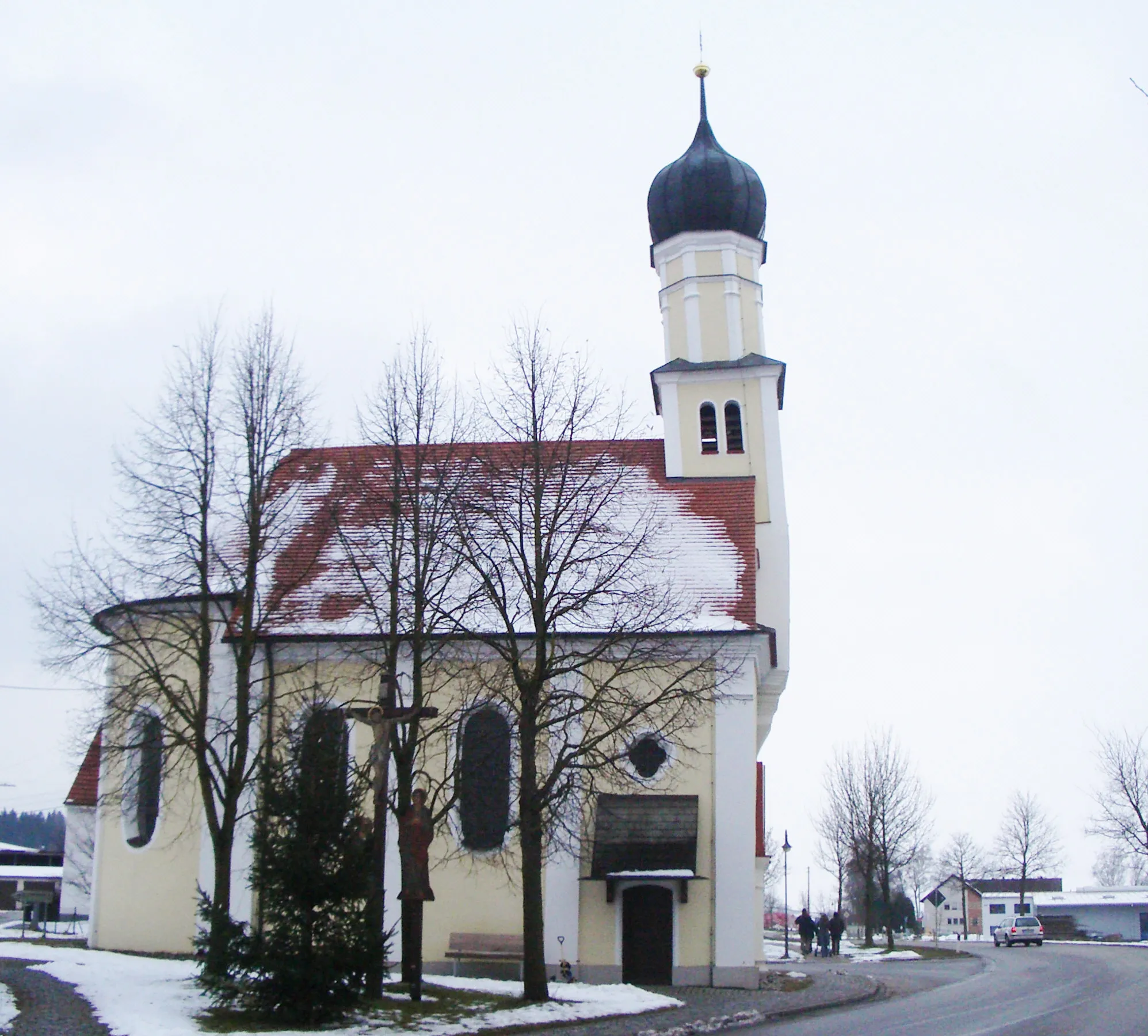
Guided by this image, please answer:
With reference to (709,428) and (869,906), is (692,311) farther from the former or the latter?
(869,906)

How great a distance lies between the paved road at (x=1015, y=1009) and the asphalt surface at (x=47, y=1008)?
Result: 8.21 meters

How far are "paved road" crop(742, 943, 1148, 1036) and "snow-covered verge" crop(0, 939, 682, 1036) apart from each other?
106 inches

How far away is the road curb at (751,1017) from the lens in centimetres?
1622

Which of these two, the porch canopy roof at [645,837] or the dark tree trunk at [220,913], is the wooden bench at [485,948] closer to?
the porch canopy roof at [645,837]

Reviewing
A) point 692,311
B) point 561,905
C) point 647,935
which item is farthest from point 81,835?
point 692,311

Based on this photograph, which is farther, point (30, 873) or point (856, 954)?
point (30, 873)

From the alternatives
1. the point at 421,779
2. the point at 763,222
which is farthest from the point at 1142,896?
the point at 421,779

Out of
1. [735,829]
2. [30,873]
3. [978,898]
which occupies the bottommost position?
[978,898]

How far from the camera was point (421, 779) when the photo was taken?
2570 cm

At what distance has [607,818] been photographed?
81.4ft

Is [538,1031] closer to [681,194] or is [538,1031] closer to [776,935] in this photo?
[681,194]

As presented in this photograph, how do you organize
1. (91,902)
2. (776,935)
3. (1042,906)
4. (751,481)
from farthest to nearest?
→ (1042,906) < (776,935) < (751,481) < (91,902)

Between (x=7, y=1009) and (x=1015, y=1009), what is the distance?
44.3ft

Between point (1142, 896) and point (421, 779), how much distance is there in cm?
8397
